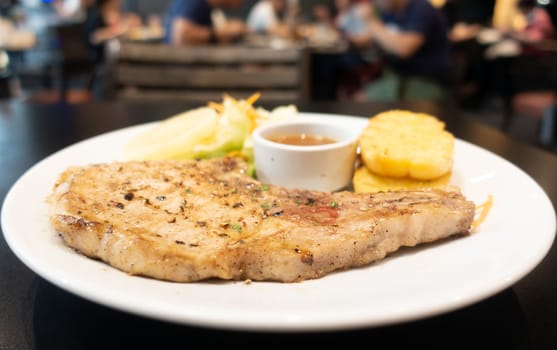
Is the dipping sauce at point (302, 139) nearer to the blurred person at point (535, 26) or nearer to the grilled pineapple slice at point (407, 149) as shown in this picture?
the grilled pineapple slice at point (407, 149)

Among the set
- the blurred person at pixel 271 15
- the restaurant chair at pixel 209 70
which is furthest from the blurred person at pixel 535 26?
the restaurant chair at pixel 209 70

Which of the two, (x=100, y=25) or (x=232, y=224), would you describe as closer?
(x=232, y=224)

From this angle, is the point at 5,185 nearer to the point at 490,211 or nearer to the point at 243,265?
the point at 243,265

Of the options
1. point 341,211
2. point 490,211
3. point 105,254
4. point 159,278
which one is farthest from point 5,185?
point 490,211

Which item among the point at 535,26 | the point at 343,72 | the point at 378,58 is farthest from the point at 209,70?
the point at 535,26

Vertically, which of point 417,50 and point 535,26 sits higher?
point 535,26

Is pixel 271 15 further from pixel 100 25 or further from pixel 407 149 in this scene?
pixel 407 149

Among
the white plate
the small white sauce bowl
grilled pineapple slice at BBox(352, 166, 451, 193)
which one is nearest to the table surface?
the white plate
